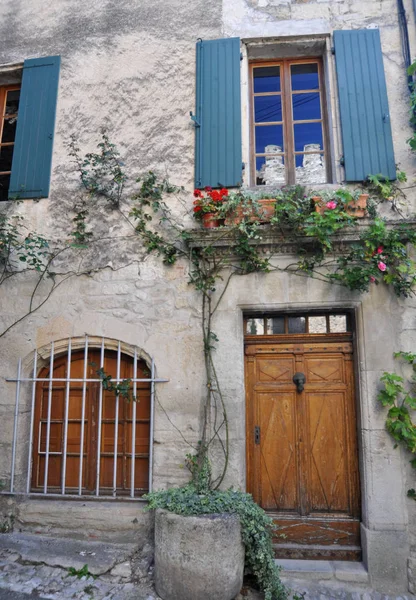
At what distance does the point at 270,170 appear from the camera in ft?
15.1

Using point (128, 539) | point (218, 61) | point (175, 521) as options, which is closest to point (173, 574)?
point (175, 521)

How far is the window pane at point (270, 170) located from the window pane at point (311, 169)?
0.55 feet

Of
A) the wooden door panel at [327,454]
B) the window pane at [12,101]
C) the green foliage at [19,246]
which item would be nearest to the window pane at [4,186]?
the green foliage at [19,246]

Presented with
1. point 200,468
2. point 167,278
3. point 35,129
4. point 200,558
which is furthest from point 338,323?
point 35,129

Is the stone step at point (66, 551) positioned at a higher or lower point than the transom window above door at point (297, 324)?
lower

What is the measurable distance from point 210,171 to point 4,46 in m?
2.98

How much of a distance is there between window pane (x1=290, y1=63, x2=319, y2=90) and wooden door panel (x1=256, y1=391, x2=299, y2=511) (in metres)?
3.18

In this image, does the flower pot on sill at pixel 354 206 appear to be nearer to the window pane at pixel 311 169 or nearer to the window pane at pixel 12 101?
the window pane at pixel 311 169

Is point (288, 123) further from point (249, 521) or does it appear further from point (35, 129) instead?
point (249, 521)

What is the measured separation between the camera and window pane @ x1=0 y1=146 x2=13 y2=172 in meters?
5.29

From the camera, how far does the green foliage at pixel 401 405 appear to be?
368 centimetres

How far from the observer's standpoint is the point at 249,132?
15.4 feet

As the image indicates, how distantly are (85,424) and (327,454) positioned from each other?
224 cm

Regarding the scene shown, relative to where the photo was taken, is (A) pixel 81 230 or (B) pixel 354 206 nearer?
(B) pixel 354 206
